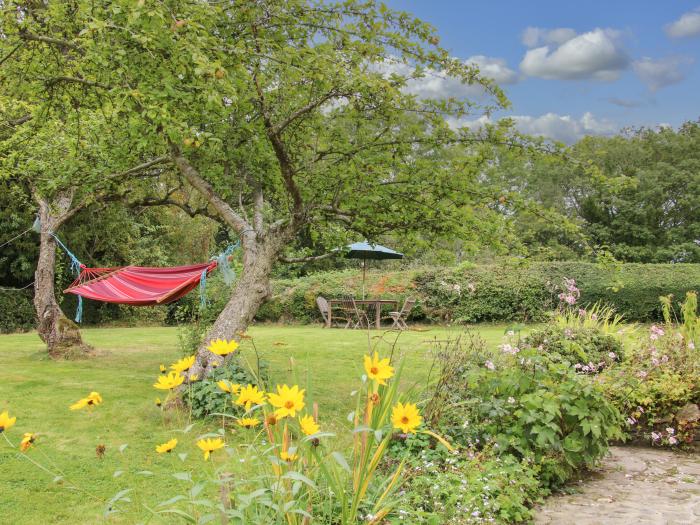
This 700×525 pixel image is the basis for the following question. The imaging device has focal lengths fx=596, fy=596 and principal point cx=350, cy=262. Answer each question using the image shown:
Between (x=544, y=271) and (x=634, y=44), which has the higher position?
(x=634, y=44)

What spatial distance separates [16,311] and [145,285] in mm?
6651

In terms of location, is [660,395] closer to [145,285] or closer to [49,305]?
[145,285]

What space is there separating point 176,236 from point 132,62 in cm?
1112

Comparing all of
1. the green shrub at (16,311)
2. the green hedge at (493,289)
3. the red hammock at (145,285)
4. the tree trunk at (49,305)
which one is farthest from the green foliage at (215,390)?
the green shrub at (16,311)

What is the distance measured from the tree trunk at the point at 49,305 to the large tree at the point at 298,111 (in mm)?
2783

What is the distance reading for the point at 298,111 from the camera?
172 inches

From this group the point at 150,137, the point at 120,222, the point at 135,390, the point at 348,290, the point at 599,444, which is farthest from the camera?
the point at 348,290

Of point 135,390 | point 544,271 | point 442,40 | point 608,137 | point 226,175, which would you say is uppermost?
point 608,137

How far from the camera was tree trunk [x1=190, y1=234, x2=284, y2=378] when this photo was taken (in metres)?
4.56

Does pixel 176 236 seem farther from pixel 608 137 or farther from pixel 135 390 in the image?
pixel 608 137

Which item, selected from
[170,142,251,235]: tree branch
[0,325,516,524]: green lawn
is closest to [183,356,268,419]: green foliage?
[0,325,516,524]: green lawn

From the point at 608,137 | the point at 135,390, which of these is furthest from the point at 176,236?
the point at 608,137

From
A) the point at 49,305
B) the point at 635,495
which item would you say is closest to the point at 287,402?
the point at 635,495

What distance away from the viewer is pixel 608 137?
26047 millimetres
